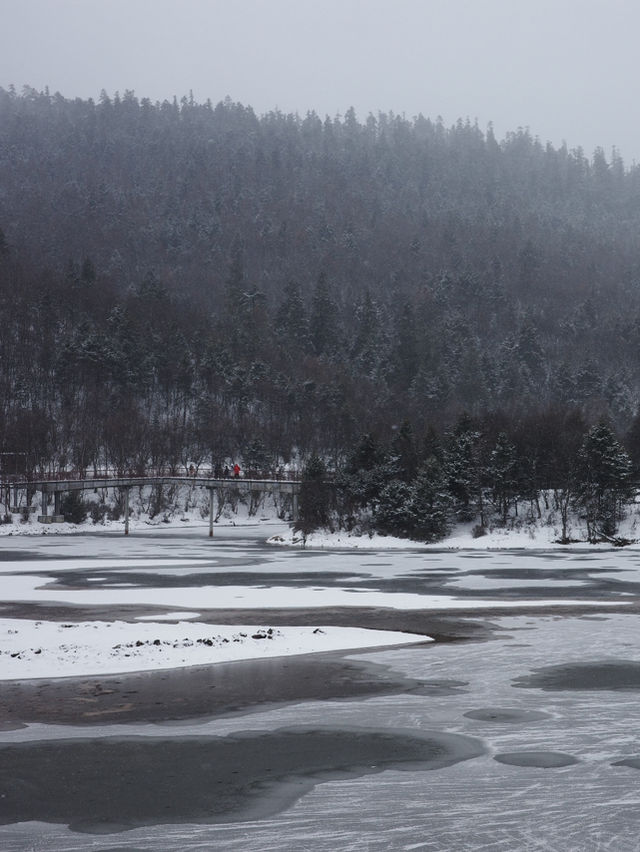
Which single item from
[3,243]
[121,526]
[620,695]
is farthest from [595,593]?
[3,243]

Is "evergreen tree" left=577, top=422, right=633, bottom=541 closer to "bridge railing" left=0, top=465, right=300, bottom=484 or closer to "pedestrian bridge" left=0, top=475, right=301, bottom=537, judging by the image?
"pedestrian bridge" left=0, top=475, right=301, bottom=537

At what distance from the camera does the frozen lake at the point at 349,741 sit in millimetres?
9891

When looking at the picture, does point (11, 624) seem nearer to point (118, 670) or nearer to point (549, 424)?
point (118, 670)

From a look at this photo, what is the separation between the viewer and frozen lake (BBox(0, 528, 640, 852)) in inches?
389

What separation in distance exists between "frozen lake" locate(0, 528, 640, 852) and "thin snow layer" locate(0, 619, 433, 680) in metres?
0.78

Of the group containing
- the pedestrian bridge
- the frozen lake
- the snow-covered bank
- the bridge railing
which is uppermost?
the bridge railing

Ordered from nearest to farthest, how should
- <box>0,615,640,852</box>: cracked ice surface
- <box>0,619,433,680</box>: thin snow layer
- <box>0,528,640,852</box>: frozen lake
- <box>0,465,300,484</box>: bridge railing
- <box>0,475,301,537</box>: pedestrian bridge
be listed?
<box>0,615,640,852</box>: cracked ice surface
<box>0,528,640,852</box>: frozen lake
<box>0,619,433,680</box>: thin snow layer
<box>0,475,301,537</box>: pedestrian bridge
<box>0,465,300,484</box>: bridge railing

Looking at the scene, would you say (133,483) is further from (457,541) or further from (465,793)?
(465,793)

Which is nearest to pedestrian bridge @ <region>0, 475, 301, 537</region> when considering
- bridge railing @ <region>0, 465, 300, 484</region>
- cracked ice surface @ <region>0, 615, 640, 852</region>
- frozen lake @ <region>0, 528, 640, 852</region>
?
bridge railing @ <region>0, 465, 300, 484</region>

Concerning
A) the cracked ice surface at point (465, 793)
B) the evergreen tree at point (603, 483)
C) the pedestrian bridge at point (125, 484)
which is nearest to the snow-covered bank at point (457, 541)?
the evergreen tree at point (603, 483)

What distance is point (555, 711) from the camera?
15594 mm

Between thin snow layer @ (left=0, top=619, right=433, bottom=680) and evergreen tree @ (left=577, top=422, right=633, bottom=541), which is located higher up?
evergreen tree @ (left=577, top=422, right=633, bottom=541)

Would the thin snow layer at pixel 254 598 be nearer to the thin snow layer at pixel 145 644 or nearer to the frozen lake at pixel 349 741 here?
the frozen lake at pixel 349 741

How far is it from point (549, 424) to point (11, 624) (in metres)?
65.9
